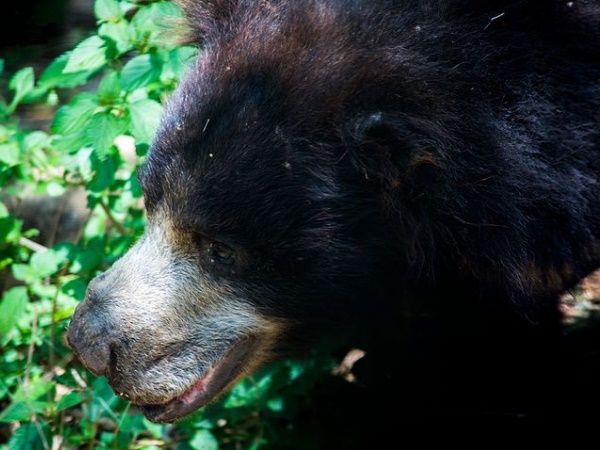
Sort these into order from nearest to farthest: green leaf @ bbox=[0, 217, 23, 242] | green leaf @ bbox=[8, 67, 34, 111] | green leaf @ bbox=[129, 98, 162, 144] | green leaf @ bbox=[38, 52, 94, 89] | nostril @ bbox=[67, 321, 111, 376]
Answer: nostril @ bbox=[67, 321, 111, 376]
green leaf @ bbox=[129, 98, 162, 144]
green leaf @ bbox=[38, 52, 94, 89]
green leaf @ bbox=[8, 67, 34, 111]
green leaf @ bbox=[0, 217, 23, 242]

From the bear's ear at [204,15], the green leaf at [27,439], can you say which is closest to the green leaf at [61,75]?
the bear's ear at [204,15]

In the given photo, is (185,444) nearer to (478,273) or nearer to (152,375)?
(152,375)

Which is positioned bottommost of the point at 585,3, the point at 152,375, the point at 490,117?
the point at 152,375

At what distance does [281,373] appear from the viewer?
3.79m

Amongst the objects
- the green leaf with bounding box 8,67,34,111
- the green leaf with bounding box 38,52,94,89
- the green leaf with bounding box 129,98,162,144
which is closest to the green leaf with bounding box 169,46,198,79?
the green leaf with bounding box 129,98,162,144

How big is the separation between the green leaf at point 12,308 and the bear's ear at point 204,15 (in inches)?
51.0

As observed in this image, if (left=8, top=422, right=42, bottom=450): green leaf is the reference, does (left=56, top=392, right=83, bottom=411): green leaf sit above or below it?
above

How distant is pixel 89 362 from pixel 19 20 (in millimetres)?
1751

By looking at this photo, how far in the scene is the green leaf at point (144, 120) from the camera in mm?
3328

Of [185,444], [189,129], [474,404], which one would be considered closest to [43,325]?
[185,444]

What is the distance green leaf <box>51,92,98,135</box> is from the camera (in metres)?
3.43

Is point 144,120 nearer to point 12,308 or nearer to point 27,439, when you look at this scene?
point 12,308

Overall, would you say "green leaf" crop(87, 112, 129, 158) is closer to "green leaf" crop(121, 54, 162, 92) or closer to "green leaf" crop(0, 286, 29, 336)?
"green leaf" crop(121, 54, 162, 92)

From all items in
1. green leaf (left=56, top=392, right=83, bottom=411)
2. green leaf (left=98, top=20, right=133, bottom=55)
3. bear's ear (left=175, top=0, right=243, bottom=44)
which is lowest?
green leaf (left=56, top=392, right=83, bottom=411)
